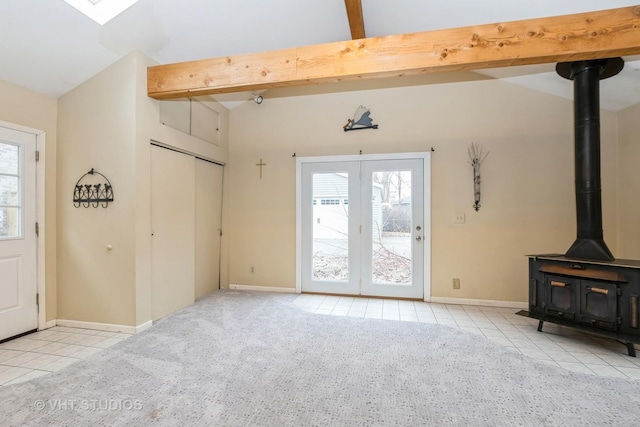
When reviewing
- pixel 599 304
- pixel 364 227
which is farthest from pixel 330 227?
pixel 599 304

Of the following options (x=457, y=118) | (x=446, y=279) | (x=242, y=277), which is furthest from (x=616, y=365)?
(x=242, y=277)

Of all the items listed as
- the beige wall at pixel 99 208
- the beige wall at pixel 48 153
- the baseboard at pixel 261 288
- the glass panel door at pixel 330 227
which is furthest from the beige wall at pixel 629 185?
the beige wall at pixel 48 153

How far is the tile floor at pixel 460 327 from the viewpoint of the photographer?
2277 mm

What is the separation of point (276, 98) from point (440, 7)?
2439mm

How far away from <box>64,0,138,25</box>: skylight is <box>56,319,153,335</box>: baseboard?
2.85 metres

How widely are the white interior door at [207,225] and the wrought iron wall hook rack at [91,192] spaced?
3.59 feet

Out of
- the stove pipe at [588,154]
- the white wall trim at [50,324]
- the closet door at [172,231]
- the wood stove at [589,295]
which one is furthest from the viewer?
the closet door at [172,231]

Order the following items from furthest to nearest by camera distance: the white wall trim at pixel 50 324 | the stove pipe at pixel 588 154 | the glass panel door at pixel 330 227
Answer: the glass panel door at pixel 330 227 → the white wall trim at pixel 50 324 → the stove pipe at pixel 588 154

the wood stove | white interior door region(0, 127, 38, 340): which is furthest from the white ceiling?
the wood stove

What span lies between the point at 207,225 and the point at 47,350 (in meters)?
2.07

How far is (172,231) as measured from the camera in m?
3.40

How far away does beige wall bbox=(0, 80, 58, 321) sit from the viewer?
2.81 m

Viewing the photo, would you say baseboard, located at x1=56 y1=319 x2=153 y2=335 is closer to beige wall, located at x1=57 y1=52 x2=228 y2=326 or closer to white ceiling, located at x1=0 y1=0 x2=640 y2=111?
beige wall, located at x1=57 y1=52 x2=228 y2=326

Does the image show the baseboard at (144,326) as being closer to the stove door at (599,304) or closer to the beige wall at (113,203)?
the beige wall at (113,203)
